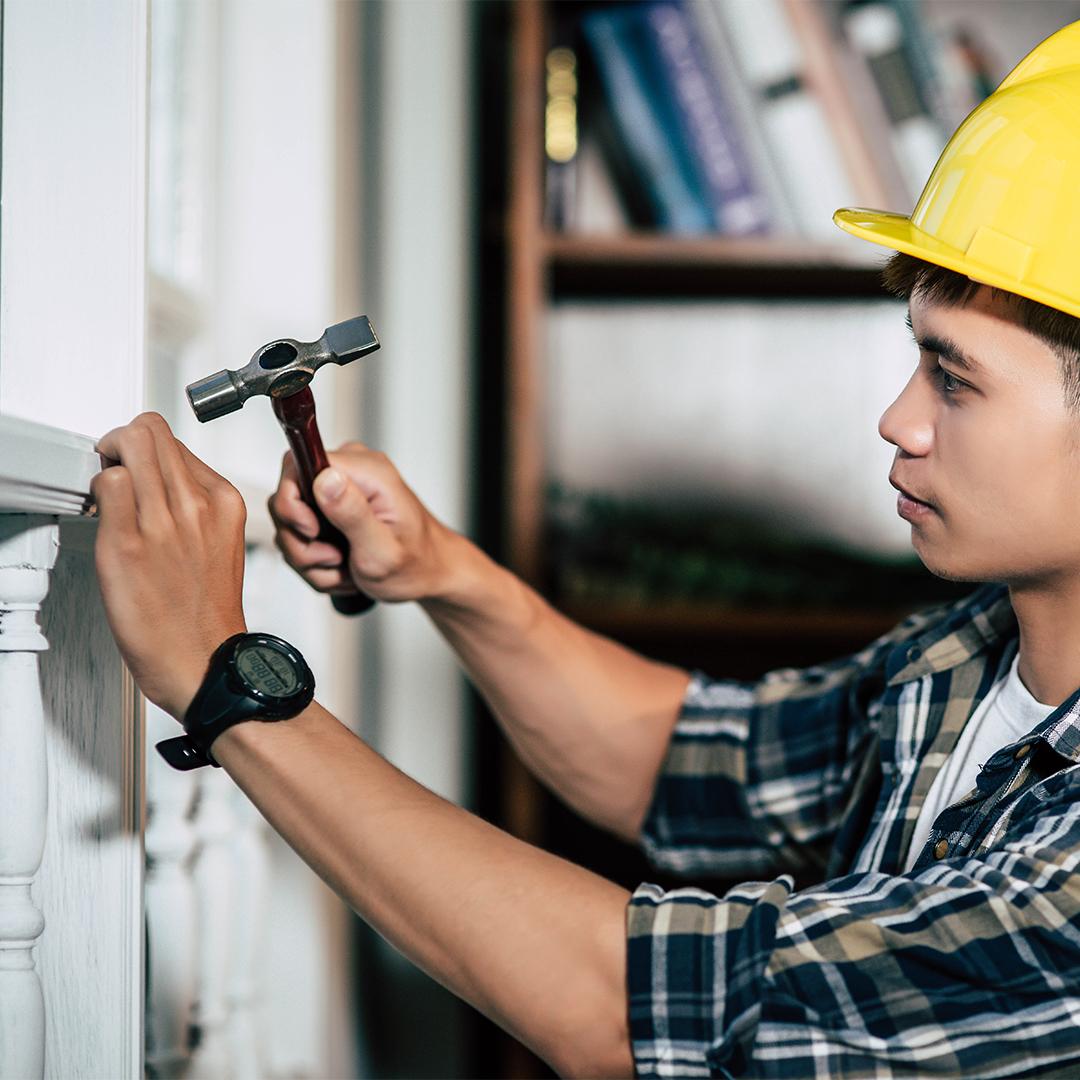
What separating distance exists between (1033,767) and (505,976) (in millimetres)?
469

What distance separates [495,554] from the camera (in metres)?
1.92

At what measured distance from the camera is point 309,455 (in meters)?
0.97

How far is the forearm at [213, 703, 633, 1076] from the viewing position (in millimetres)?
712

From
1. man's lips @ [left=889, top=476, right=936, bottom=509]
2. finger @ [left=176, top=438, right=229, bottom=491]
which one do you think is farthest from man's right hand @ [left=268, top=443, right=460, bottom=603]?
man's lips @ [left=889, top=476, right=936, bottom=509]

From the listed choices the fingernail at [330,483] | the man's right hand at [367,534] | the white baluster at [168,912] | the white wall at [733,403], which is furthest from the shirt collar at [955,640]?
the white wall at [733,403]

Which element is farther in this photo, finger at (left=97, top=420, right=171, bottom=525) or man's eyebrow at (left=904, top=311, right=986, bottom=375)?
man's eyebrow at (left=904, top=311, right=986, bottom=375)

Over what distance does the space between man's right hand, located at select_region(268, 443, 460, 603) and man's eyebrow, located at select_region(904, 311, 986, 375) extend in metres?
0.46

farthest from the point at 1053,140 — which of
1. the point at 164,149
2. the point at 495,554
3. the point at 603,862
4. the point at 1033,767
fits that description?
the point at 603,862

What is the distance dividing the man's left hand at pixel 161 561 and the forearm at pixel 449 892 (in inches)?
2.3

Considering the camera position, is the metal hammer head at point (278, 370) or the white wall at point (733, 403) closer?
the metal hammer head at point (278, 370)

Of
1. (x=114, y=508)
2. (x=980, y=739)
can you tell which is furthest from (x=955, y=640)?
(x=114, y=508)

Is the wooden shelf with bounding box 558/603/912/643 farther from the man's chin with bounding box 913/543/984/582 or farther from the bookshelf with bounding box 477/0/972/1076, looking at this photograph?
the man's chin with bounding box 913/543/984/582

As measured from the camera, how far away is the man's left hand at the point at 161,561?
69 centimetres

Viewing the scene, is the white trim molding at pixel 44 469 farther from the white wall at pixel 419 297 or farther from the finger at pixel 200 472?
the white wall at pixel 419 297
